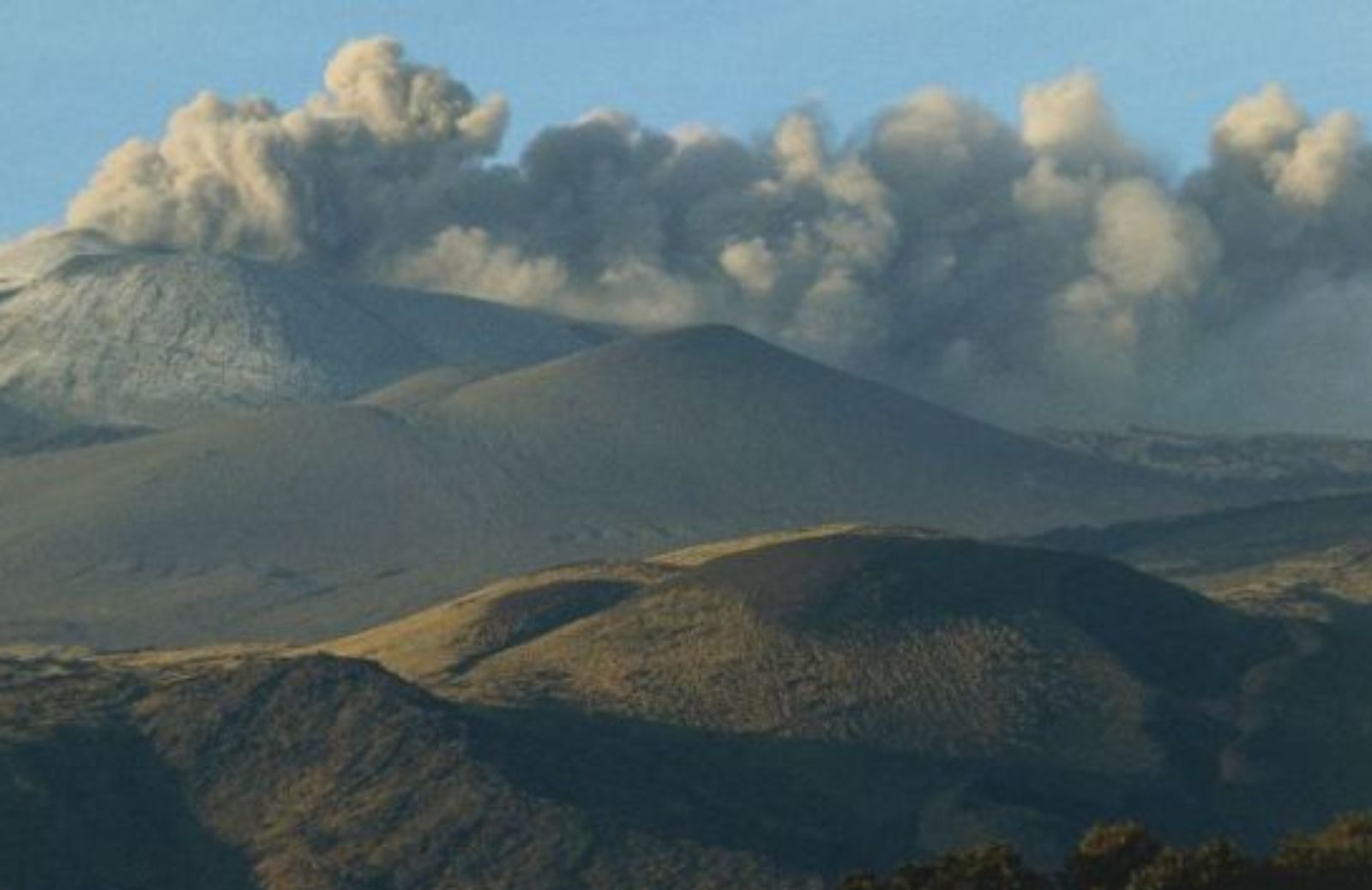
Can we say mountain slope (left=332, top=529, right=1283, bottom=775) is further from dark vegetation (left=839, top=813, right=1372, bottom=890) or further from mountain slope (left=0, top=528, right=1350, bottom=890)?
dark vegetation (left=839, top=813, right=1372, bottom=890)

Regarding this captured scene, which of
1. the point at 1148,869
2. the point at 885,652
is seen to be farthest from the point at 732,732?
the point at 1148,869

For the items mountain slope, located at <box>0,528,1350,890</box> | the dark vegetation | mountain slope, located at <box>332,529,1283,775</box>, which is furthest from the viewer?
mountain slope, located at <box>332,529,1283,775</box>

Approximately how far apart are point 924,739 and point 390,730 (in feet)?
80.1

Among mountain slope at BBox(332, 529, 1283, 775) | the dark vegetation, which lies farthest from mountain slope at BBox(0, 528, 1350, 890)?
the dark vegetation

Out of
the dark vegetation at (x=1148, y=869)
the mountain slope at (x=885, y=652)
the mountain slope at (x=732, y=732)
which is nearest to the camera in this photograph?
the dark vegetation at (x=1148, y=869)

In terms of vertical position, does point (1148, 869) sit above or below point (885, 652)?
below

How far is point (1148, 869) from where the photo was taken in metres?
80.2

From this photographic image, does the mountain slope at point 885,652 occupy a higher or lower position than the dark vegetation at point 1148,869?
higher

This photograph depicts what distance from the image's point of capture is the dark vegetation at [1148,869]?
7912cm

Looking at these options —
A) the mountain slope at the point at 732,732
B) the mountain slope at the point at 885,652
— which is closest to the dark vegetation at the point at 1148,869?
the mountain slope at the point at 732,732

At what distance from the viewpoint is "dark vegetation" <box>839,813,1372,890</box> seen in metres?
79.1

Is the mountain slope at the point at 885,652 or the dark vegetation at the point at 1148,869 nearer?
the dark vegetation at the point at 1148,869

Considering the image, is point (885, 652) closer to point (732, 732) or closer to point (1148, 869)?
point (732, 732)

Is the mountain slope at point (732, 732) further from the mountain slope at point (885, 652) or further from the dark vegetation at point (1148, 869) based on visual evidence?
the dark vegetation at point (1148, 869)
